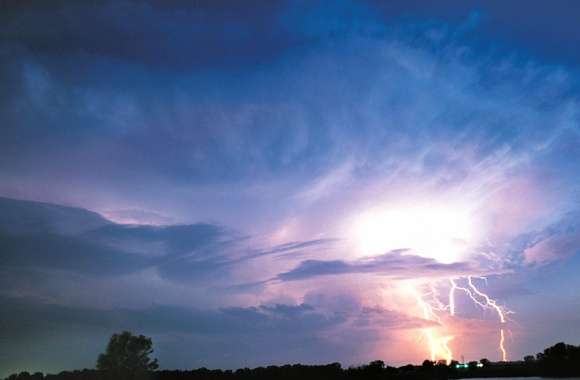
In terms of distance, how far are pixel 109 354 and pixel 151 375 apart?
1359 centimetres

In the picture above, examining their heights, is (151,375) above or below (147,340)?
below

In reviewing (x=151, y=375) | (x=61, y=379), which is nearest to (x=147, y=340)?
A: (x=151, y=375)

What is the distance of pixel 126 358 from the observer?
149750mm

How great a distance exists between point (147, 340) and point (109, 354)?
10.9 m

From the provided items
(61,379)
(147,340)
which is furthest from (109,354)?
(61,379)

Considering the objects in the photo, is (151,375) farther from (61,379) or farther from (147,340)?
(61,379)

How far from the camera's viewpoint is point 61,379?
186 meters

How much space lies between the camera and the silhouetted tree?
14888 centimetres

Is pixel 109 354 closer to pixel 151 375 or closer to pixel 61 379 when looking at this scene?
pixel 151 375

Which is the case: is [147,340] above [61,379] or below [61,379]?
above

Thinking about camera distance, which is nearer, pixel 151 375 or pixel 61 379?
pixel 151 375

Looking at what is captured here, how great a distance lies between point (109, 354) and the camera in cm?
14950

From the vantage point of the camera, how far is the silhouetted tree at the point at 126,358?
5861 inches

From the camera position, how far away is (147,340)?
152m
